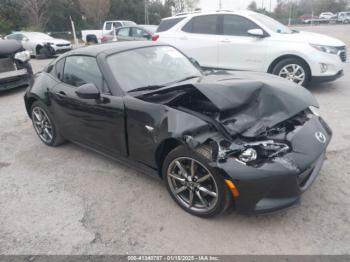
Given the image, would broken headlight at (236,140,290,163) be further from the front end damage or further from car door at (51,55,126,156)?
car door at (51,55,126,156)

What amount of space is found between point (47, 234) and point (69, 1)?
3841cm

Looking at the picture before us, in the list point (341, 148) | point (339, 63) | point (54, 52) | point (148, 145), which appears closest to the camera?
point (148, 145)

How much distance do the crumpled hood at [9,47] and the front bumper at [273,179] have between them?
7.53 meters

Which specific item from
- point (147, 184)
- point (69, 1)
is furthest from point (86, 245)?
point (69, 1)

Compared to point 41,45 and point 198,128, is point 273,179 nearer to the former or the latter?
point 198,128

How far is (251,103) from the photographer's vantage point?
2.76m

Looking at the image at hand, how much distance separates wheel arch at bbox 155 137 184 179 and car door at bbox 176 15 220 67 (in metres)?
4.76

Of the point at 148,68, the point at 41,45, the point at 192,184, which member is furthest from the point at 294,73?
the point at 41,45

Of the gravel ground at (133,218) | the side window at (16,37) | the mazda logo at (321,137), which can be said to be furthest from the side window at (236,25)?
the side window at (16,37)

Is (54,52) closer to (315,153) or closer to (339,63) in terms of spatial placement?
(339,63)

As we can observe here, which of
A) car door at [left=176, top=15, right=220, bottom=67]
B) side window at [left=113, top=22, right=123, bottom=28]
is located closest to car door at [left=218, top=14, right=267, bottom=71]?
car door at [left=176, top=15, right=220, bottom=67]

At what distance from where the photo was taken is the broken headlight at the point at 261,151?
2365 mm

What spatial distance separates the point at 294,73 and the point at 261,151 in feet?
14.8

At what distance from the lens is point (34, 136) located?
4.96m
